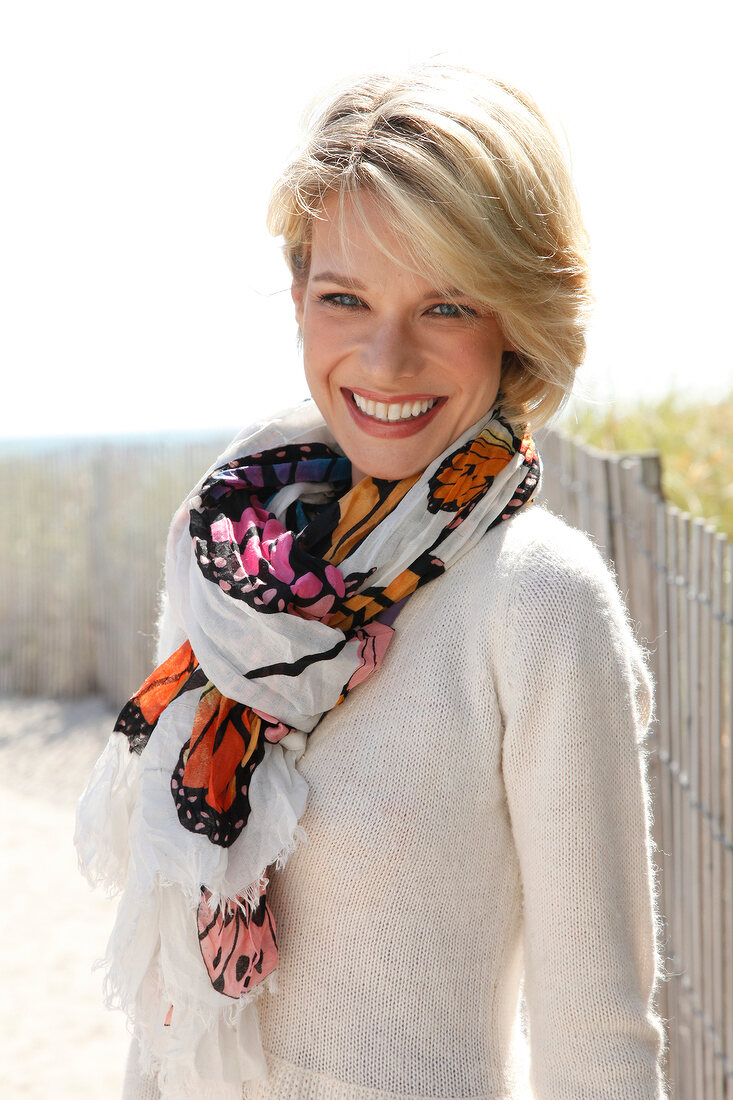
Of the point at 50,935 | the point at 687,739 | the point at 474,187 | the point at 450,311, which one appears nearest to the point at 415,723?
the point at 450,311

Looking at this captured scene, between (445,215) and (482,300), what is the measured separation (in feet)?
0.41

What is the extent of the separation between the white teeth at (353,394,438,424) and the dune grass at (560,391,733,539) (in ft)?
7.41

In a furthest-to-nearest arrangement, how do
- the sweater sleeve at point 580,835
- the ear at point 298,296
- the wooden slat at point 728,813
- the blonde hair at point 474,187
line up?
the wooden slat at point 728,813 < the ear at point 298,296 < the blonde hair at point 474,187 < the sweater sleeve at point 580,835

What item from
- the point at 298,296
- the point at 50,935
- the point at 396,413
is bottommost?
the point at 50,935

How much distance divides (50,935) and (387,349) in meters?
4.32

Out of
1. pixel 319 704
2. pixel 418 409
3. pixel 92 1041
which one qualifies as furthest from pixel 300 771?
pixel 92 1041

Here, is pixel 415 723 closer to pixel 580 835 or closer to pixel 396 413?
pixel 580 835

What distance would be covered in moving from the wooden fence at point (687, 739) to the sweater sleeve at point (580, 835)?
3.35 ft

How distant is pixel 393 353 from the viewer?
1439mm

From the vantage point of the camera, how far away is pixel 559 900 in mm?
1254

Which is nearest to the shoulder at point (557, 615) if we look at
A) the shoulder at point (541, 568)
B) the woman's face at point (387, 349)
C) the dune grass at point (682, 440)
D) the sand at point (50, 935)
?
the shoulder at point (541, 568)

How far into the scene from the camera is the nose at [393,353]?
1.44m

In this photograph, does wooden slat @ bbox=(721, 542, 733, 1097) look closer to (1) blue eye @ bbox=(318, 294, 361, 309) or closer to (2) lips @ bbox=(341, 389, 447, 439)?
(2) lips @ bbox=(341, 389, 447, 439)

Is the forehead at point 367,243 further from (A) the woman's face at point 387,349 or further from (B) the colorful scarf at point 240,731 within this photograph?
(B) the colorful scarf at point 240,731
